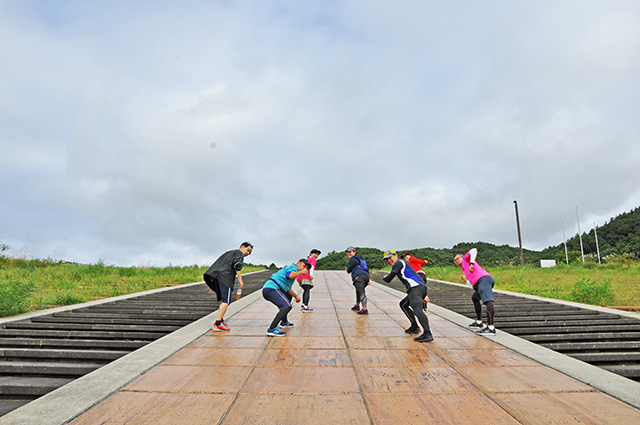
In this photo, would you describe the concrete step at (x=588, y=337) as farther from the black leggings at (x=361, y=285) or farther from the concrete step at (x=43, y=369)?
the concrete step at (x=43, y=369)

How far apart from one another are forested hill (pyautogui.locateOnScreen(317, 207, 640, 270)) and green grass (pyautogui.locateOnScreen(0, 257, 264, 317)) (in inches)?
1268

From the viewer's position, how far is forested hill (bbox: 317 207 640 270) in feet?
168

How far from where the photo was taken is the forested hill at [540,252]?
5134 centimetres

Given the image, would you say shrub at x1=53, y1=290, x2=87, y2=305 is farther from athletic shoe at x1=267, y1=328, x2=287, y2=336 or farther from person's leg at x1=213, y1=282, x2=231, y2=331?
athletic shoe at x1=267, y1=328, x2=287, y2=336

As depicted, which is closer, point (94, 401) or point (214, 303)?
point (94, 401)

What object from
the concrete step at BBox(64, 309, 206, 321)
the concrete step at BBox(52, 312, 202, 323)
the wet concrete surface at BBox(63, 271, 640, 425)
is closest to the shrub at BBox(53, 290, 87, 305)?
the concrete step at BBox(64, 309, 206, 321)

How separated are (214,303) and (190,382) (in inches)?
259

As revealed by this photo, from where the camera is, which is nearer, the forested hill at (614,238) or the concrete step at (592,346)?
the concrete step at (592,346)

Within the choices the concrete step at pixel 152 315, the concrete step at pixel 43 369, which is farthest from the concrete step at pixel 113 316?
the concrete step at pixel 43 369

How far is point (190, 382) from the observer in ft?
13.7

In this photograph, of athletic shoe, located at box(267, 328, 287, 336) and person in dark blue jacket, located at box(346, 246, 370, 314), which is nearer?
athletic shoe, located at box(267, 328, 287, 336)

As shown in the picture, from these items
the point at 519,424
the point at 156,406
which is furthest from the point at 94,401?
the point at 519,424

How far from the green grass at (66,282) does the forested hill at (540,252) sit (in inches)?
1268

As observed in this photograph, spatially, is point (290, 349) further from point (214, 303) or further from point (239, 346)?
point (214, 303)
